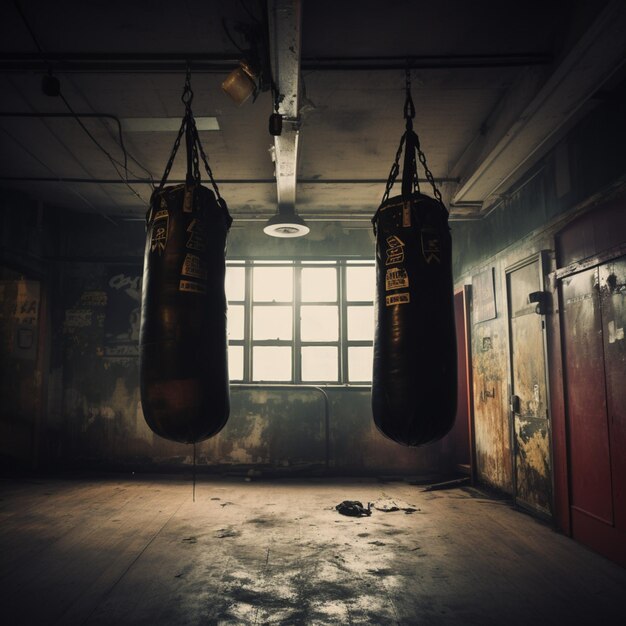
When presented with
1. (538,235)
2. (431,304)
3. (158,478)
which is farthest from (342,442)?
(431,304)

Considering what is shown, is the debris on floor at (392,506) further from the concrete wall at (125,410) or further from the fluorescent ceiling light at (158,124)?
the fluorescent ceiling light at (158,124)

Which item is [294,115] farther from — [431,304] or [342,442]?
[342,442]

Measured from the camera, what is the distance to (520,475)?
405cm

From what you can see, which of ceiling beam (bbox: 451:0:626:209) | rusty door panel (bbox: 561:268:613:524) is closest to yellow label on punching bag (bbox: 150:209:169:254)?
ceiling beam (bbox: 451:0:626:209)

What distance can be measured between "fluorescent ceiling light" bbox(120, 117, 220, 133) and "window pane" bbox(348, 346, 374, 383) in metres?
3.10

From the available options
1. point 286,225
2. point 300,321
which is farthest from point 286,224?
point 300,321

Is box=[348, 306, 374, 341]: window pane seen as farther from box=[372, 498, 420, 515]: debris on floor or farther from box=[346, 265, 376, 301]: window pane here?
box=[372, 498, 420, 515]: debris on floor

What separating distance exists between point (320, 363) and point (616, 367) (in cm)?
342

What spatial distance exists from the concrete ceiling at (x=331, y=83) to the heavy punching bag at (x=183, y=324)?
42.6 inches

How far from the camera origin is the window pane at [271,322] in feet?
19.2

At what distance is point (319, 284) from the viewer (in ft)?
19.5

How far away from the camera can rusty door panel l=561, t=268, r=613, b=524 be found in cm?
300

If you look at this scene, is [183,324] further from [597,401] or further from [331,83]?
[597,401]

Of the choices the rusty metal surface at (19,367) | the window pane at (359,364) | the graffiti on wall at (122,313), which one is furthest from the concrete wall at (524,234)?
the rusty metal surface at (19,367)
